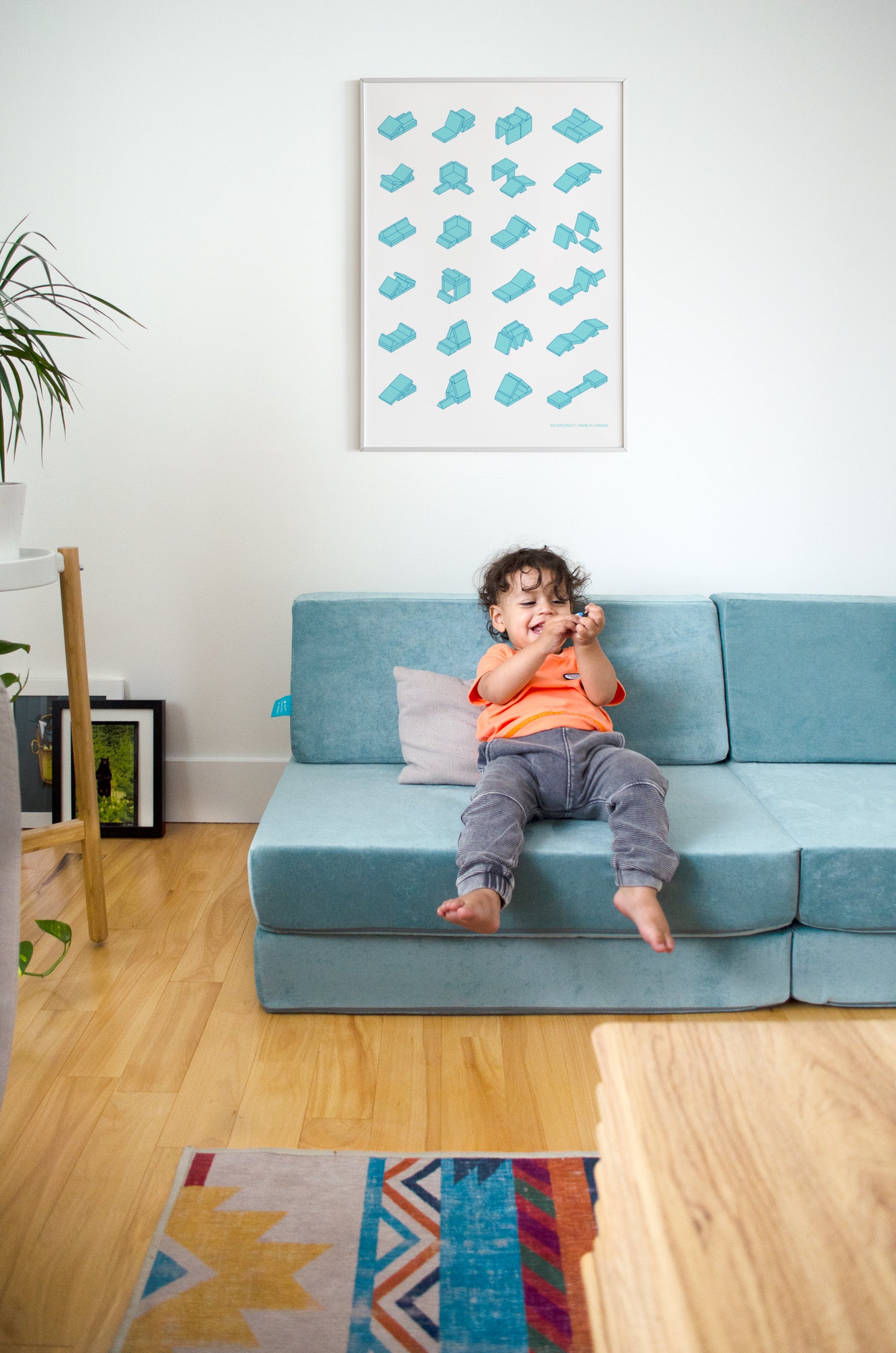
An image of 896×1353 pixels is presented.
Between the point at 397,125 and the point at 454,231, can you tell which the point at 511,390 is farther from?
the point at 397,125

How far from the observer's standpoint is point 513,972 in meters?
1.77

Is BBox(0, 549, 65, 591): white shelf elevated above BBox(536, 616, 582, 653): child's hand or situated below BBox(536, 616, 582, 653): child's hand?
above

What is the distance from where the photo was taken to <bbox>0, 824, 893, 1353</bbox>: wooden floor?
4.14 feet

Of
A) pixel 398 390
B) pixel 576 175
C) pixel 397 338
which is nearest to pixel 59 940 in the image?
pixel 398 390

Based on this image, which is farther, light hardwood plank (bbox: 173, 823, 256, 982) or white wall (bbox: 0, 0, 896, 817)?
white wall (bbox: 0, 0, 896, 817)

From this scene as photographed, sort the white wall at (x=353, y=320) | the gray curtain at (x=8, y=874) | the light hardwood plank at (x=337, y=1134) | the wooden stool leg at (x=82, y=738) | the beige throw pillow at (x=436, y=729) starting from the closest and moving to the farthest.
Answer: the gray curtain at (x=8, y=874) < the light hardwood plank at (x=337, y=1134) < the wooden stool leg at (x=82, y=738) < the beige throw pillow at (x=436, y=729) < the white wall at (x=353, y=320)

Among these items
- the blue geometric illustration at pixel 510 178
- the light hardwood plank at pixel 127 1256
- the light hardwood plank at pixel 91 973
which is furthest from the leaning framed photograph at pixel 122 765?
the blue geometric illustration at pixel 510 178

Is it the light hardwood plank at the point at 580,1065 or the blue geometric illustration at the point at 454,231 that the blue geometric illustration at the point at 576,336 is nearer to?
the blue geometric illustration at the point at 454,231

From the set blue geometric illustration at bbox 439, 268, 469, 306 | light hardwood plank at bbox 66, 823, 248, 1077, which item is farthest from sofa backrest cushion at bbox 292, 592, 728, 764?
blue geometric illustration at bbox 439, 268, 469, 306

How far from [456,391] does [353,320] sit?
→ 34 cm

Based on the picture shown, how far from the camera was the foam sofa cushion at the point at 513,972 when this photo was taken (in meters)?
1.77

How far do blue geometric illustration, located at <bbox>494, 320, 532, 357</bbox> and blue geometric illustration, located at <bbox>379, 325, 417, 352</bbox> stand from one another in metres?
0.23

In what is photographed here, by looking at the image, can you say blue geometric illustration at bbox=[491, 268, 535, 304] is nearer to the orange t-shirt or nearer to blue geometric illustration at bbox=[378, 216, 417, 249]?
blue geometric illustration at bbox=[378, 216, 417, 249]

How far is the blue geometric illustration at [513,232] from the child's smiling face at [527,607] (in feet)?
3.16
